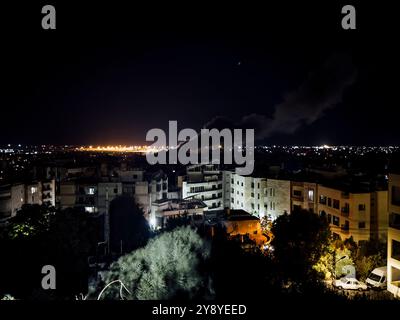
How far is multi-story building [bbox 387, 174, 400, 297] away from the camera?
11227 millimetres

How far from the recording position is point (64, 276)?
523 inches

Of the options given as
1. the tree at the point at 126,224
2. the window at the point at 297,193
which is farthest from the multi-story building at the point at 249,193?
the tree at the point at 126,224

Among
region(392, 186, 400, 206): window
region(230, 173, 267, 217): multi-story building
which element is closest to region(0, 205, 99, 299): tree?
region(392, 186, 400, 206): window

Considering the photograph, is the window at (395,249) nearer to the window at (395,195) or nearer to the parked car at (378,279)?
the parked car at (378,279)

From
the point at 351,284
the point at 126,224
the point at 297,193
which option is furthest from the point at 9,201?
the point at 351,284

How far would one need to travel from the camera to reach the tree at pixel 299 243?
38.7 ft

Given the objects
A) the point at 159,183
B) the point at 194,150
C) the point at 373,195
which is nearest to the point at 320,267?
the point at 373,195

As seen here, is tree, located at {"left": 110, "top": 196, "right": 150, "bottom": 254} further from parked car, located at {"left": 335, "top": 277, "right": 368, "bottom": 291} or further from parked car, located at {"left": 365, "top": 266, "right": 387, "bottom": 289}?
parked car, located at {"left": 365, "top": 266, "right": 387, "bottom": 289}

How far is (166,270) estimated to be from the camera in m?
9.27

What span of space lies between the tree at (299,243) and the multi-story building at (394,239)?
6.78ft

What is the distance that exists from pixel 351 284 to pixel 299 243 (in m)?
2.05

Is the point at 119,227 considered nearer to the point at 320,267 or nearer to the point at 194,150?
the point at 320,267

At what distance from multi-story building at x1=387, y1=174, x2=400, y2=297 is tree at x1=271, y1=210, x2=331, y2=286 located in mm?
2066

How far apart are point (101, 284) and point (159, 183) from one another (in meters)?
12.5
